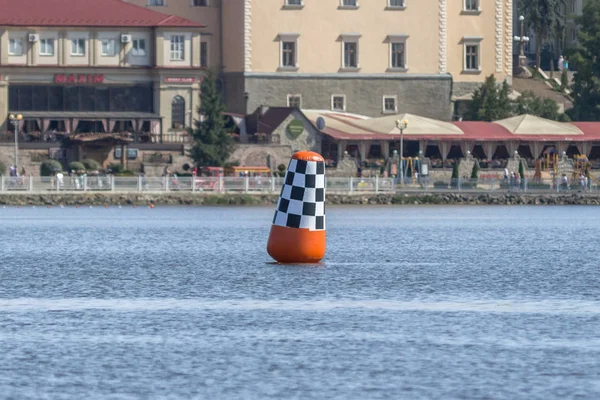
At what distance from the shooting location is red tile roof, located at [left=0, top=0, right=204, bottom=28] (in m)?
91.1

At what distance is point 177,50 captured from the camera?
92.6 metres

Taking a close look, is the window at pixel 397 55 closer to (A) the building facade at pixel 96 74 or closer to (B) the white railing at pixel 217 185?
(A) the building facade at pixel 96 74

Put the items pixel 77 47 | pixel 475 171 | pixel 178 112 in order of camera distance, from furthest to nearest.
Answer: pixel 178 112 < pixel 77 47 < pixel 475 171

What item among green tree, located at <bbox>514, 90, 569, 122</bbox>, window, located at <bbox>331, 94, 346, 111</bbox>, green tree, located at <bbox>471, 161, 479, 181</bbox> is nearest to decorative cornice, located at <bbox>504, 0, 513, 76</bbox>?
green tree, located at <bbox>514, 90, 569, 122</bbox>

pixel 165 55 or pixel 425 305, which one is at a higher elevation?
pixel 165 55

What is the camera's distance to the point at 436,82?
3967 inches

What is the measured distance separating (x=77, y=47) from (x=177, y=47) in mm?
5839

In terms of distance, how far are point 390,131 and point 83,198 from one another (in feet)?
67.2

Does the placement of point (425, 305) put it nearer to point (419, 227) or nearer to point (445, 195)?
point (419, 227)

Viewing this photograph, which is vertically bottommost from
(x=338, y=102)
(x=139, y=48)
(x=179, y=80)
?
(x=338, y=102)

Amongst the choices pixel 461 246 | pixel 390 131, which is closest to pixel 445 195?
pixel 390 131

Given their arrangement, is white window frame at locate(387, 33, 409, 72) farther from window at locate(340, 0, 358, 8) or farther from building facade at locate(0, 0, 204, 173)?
building facade at locate(0, 0, 204, 173)

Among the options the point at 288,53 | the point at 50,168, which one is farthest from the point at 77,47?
the point at 288,53

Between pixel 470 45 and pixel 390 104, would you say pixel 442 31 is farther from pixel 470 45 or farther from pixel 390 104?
pixel 390 104
